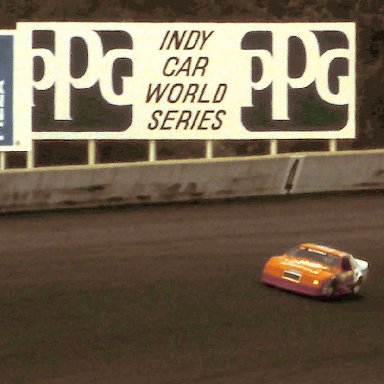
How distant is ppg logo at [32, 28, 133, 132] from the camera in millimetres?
18516

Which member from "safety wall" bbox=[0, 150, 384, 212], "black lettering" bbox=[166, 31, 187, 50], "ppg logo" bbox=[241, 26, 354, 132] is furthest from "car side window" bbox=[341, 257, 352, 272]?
"black lettering" bbox=[166, 31, 187, 50]

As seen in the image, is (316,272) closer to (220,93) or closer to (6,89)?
(220,93)

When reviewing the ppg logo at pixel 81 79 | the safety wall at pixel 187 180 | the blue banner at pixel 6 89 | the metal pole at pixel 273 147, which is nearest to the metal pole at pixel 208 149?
the safety wall at pixel 187 180

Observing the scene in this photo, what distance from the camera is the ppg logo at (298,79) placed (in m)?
18.8

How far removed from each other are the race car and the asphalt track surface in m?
0.13

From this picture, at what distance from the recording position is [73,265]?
15633mm

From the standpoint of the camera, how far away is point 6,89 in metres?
18.4

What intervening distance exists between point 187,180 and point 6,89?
2.71 metres

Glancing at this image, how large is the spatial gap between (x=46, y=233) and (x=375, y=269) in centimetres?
407

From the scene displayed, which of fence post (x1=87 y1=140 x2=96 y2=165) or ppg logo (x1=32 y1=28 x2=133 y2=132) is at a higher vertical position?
ppg logo (x1=32 y1=28 x2=133 y2=132)

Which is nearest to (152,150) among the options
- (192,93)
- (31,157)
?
(192,93)

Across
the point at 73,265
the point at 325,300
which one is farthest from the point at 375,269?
the point at 73,265

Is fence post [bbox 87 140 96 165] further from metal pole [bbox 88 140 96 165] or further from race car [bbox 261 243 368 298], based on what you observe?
race car [bbox 261 243 368 298]

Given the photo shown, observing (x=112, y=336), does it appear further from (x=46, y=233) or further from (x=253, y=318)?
(x=46, y=233)
